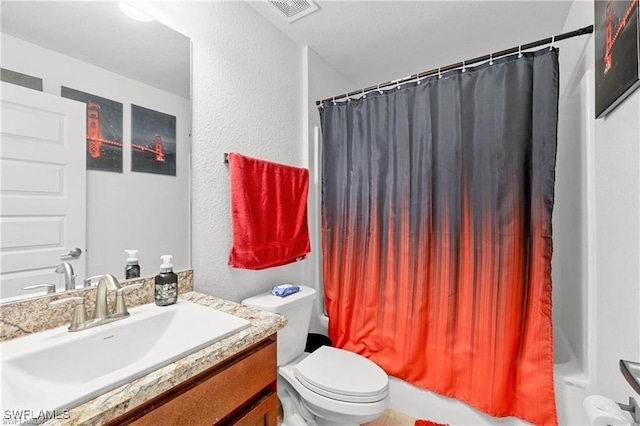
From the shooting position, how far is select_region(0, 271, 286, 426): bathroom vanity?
58 centimetres

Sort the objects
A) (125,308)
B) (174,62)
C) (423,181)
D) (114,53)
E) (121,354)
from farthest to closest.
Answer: (423,181) < (174,62) < (114,53) < (125,308) < (121,354)

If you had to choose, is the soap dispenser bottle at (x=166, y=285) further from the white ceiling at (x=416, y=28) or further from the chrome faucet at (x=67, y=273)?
the white ceiling at (x=416, y=28)

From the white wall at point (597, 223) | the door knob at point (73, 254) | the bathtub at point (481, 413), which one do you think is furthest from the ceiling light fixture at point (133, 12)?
the bathtub at point (481, 413)

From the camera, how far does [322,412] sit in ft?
4.26

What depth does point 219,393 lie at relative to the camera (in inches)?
30.4

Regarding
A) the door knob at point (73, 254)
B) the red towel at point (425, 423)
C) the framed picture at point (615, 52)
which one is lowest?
the red towel at point (425, 423)

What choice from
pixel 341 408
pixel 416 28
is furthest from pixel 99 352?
pixel 416 28

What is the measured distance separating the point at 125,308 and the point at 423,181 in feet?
4.88

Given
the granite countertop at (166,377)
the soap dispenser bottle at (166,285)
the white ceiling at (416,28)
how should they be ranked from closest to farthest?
the granite countertop at (166,377) < the soap dispenser bottle at (166,285) < the white ceiling at (416,28)

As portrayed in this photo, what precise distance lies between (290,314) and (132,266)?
2.56ft

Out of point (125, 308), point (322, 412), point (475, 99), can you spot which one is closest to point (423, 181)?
point (475, 99)

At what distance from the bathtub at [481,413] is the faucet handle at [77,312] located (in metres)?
1.58

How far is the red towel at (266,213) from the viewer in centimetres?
143

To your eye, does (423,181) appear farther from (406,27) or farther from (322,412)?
(322,412)
